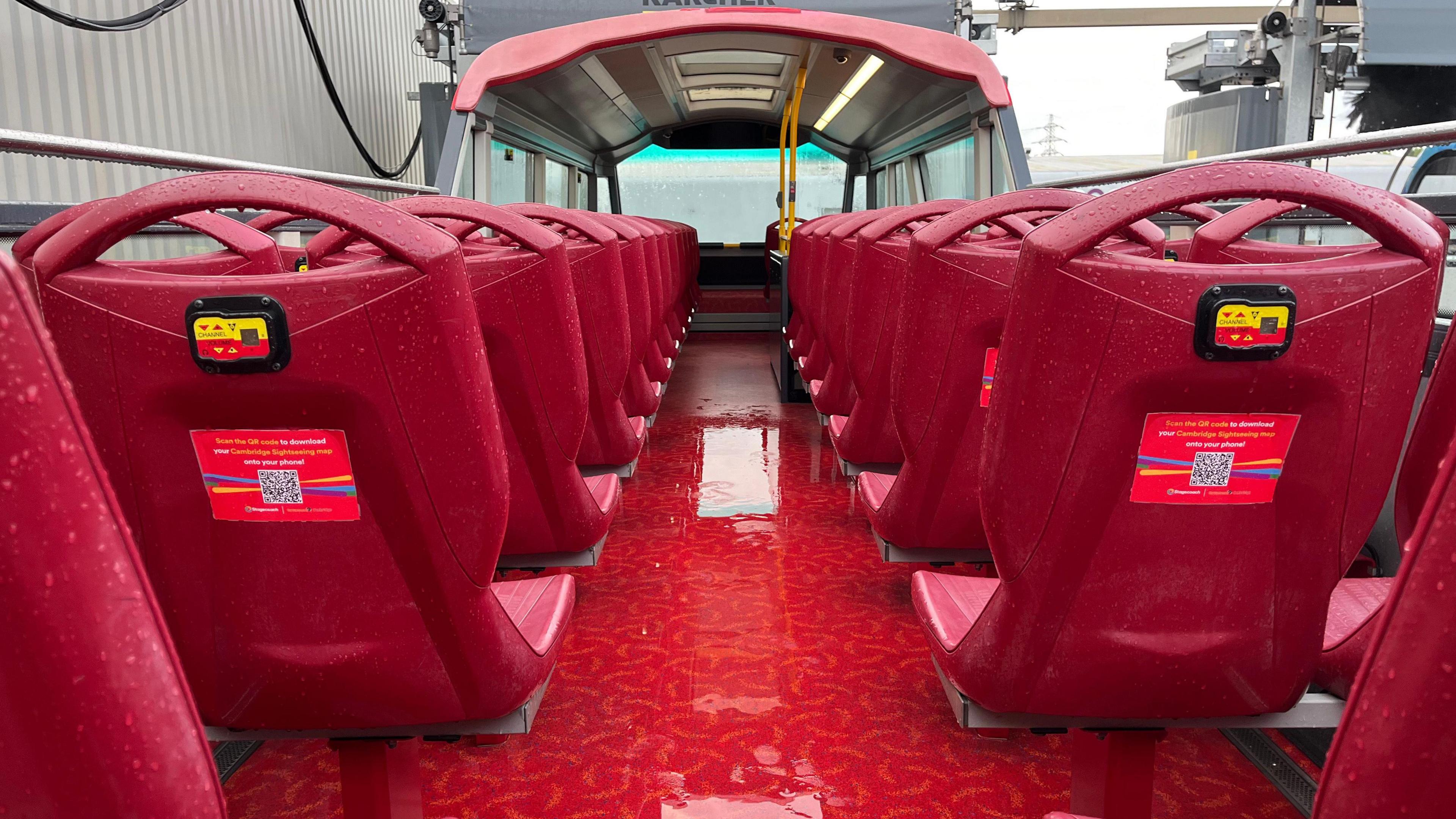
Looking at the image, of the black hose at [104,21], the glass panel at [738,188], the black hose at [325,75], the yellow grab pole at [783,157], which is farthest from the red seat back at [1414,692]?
the glass panel at [738,188]

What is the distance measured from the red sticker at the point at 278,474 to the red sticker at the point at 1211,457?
898 millimetres

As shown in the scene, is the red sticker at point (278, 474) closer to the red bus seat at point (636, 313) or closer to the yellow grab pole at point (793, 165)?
the red bus seat at point (636, 313)

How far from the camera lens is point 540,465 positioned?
6.68 ft

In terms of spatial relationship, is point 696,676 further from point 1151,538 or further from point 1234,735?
point 1151,538

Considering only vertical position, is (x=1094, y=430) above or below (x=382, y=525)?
above

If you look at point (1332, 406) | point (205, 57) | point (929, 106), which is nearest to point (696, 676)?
point (1332, 406)

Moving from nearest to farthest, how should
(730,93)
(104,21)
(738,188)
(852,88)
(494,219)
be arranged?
(494,219), (104,21), (852,88), (730,93), (738,188)

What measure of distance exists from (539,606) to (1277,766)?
145 centimetres

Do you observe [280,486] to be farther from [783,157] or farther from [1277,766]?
[783,157]

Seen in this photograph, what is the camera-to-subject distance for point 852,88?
282 inches

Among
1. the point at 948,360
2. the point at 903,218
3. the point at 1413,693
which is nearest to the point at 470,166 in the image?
the point at 903,218

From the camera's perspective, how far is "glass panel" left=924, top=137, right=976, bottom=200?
5.77 meters

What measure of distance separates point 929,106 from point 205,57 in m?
4.49

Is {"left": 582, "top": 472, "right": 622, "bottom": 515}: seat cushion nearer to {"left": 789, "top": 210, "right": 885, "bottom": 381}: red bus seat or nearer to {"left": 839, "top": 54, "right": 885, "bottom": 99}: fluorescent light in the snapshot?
{"left": 789, "top": 210, "right": 885, "bottom": 381}: red bus seat
